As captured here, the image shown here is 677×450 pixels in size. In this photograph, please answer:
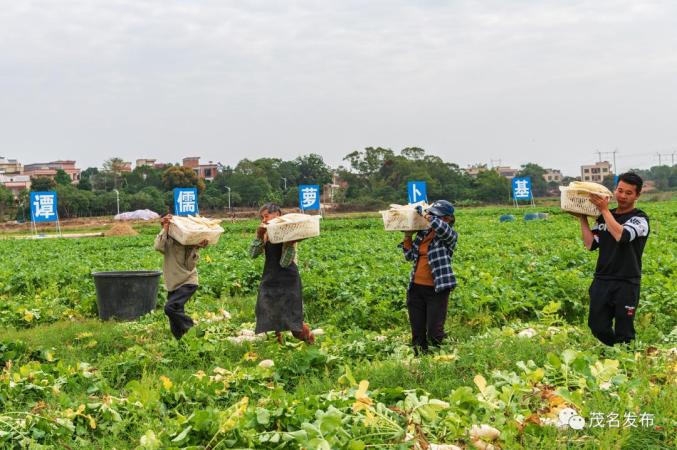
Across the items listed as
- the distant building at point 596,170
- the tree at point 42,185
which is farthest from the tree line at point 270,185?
the distant building at point 596,170

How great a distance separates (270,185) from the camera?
78500mm

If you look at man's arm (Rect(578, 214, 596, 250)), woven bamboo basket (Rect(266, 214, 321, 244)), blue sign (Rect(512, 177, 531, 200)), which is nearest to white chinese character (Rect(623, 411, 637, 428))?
man's arm (Rect(578, 214, 596, 250))

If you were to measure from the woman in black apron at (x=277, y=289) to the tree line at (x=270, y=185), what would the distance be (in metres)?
59.1

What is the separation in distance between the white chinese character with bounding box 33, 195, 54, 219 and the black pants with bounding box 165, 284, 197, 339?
3397 centimetres

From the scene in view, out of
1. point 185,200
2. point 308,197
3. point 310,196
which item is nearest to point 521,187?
point 310,196

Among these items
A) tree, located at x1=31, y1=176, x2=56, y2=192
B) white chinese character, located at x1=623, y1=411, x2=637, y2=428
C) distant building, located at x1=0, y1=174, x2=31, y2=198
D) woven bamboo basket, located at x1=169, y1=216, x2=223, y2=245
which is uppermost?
distant building, located at x1=0, y1=174, x2=31, y2=198

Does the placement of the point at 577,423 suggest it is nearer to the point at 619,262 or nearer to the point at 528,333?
the point at 619,262

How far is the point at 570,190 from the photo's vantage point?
5262 mm

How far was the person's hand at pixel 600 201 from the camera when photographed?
4875 mm

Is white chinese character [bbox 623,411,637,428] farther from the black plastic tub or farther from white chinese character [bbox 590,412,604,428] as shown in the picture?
the black plastic tub

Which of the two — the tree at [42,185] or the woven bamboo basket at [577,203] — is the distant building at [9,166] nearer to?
the tree at [42,185]

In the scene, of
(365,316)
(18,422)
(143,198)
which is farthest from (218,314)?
(143,198)

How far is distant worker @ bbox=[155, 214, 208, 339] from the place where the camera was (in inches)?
286

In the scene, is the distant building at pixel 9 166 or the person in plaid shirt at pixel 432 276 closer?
the person in plaid shirt at pixel 432 276
